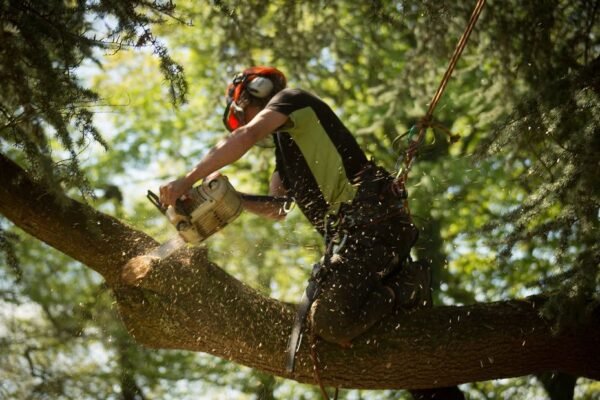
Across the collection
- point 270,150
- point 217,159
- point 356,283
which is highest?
point 270,150

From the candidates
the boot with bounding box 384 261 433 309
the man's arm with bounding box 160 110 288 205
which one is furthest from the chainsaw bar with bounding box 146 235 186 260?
the boot with bounding box 384 261 433 309

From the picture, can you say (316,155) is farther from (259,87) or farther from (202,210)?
(202,210)

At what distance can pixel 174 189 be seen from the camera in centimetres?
412

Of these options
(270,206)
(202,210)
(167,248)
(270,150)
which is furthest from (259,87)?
(270,150)

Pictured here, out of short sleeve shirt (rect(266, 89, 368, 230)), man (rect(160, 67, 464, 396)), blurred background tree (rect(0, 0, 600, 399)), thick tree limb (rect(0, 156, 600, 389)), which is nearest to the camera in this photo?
blurred background tree (rect(0, 0, 600, 399))

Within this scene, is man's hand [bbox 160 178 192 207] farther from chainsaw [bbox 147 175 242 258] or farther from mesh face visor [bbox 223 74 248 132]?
mesh face visor [bbox 223 74 248 132]

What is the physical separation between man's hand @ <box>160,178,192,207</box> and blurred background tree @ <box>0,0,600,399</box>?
14.9 inches

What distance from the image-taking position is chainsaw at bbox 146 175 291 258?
435 centimetres

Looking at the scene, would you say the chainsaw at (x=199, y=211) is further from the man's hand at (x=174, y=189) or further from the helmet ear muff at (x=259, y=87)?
the helmet ear muff at (x=259, y=87)

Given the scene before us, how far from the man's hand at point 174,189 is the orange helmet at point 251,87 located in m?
0.82

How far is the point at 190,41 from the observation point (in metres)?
12.9

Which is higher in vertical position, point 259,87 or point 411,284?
point 259,87

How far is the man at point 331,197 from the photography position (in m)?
4.26

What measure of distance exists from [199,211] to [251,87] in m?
0.91
